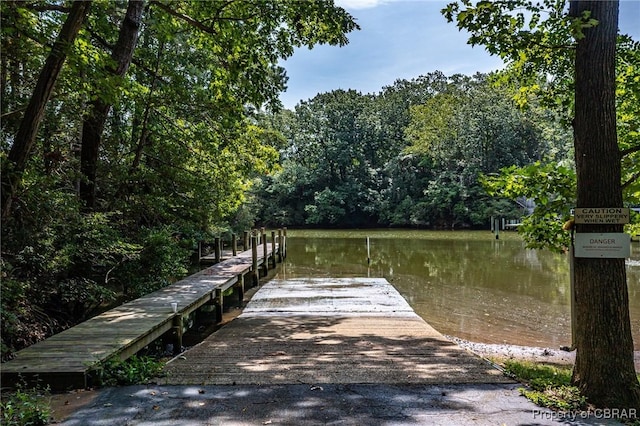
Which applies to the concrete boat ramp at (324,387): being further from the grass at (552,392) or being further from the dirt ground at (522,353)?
the dirt ground at (522,353)

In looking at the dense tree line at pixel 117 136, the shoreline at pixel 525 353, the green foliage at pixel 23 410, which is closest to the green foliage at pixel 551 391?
the shoreline at pixel 525 353

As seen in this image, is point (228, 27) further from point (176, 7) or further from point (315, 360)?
point (315, 360)

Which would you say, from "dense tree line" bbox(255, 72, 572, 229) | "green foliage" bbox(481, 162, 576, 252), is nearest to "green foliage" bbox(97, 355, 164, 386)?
"green foliage" bbox(481, 162, 576, 252)

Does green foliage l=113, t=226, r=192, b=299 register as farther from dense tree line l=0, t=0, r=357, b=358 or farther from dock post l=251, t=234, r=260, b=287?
dock post l=251, t=234, r=260, b=287

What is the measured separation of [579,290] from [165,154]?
9755 millimetres

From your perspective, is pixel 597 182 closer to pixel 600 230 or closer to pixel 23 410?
pixel 600 230

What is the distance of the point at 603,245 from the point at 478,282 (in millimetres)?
10793

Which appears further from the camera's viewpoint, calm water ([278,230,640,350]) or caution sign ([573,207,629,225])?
calm water ([278,230,640,350])

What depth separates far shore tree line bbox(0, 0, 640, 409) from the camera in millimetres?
3447

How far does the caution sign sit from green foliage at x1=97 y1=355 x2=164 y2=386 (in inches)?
152

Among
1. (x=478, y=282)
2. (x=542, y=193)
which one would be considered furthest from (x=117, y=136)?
(x=478, y=282)

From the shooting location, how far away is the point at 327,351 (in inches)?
205

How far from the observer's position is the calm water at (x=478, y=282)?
8.70 m

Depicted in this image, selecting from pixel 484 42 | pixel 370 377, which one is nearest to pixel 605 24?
pixel 484 42
